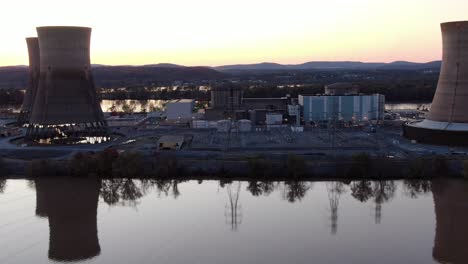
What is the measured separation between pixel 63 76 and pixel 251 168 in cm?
657

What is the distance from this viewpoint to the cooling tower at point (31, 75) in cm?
1941

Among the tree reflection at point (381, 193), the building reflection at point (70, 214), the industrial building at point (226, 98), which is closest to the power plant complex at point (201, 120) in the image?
the industrial building at point (226, 98)

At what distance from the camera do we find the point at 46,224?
8383mm

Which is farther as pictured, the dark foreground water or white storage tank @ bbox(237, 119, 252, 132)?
white storage tank @ bbox(237, 119, 252, 132)

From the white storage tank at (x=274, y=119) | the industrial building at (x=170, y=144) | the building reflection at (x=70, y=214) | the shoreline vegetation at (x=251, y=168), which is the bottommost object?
the building reflection at (x=70, y=214)

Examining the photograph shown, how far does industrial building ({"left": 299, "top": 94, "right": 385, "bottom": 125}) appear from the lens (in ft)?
64.6

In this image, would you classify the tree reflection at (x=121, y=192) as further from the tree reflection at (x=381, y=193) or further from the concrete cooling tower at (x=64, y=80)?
the tree reflection at (x=381, y=193)

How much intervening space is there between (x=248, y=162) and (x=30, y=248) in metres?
5.12

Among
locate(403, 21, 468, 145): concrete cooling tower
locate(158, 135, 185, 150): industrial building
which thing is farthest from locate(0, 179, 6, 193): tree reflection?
locate(403, 21, 468, 145): concrete cooling tower

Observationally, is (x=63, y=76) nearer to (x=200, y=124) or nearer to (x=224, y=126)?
(x=224, y=126)

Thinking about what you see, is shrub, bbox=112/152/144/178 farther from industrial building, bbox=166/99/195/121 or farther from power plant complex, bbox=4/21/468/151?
industrial building, bbox=166/99/195/121

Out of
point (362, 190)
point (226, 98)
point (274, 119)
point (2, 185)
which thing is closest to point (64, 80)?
point (2, 185)

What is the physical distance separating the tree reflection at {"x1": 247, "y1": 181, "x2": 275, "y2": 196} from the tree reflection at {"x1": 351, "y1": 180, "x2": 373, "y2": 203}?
1.63 m

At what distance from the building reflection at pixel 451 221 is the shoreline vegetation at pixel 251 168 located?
1.97ft
